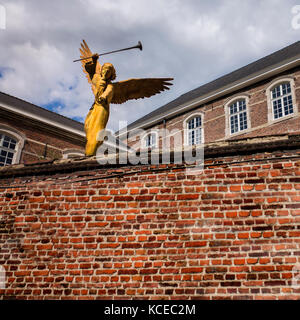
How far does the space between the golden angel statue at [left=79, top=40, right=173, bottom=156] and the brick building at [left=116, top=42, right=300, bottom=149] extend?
34.6 feet

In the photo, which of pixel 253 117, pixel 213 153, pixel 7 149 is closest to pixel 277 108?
pixel 253 117

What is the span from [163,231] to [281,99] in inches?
569

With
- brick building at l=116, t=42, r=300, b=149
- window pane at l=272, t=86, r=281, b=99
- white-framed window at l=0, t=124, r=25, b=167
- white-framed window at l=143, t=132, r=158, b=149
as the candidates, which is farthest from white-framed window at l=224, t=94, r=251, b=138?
white-framed window at l=0, t=124, r=25, b=167

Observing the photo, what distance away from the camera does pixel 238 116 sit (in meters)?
17.4

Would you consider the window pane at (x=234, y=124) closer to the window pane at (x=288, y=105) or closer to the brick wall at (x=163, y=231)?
the window pane at (x=288, y=105)

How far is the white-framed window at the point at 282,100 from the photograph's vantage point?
15.2m

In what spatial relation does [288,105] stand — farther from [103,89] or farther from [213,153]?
[213,153]

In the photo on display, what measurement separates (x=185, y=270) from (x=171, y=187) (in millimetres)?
1063

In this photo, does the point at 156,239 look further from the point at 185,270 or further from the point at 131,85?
the point at 131,85

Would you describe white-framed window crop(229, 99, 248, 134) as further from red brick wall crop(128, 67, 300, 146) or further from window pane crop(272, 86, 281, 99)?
window pane crop(272, 86, 281, 99)

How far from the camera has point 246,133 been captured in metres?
16.4

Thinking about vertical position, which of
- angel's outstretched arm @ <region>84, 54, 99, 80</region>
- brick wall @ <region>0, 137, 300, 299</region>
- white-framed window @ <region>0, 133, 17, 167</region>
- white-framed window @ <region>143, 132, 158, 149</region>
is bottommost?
brick wall @ <region>0, 137, 300, 299</region>

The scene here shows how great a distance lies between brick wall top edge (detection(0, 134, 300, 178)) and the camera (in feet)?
12.1
